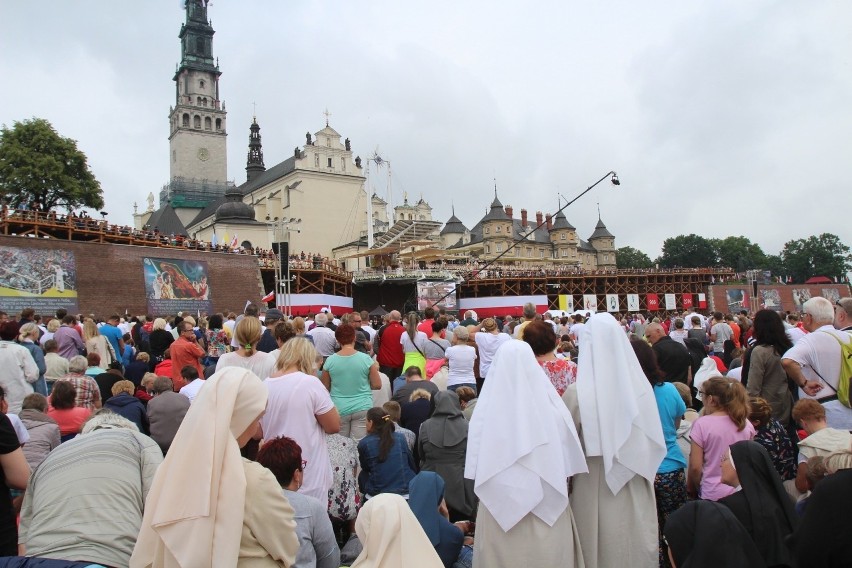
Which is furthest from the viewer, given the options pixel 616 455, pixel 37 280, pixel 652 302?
pixel 652 302

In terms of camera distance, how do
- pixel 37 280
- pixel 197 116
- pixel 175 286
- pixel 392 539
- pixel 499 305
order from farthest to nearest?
pixel 197 116
pixel 499 305
pixel 175 286
pixel 37 280
pixel 392 539

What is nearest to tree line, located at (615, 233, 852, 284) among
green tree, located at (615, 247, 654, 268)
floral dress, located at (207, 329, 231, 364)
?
green tree, located at (615, 247, 654, 268)

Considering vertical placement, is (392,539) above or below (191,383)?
below

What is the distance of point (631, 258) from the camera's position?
394 feet

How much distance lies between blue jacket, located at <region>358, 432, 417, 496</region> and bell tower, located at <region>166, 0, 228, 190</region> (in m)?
76.1

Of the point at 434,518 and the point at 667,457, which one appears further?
the point at 667,457

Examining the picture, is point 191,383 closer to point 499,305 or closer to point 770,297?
point 499,305

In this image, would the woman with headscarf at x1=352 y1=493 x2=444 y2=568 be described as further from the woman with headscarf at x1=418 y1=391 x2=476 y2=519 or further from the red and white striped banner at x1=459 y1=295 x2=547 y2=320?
the red and white striped banner at x1=459 y1=295 x2=547 y2=320

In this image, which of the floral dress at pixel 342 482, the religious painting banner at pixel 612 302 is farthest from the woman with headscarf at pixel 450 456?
the religious painting banner at pixel 612 302

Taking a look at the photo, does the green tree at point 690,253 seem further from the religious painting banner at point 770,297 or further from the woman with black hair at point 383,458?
the woman with black hair at point 383,458

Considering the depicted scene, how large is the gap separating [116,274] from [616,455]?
28790 millimetres

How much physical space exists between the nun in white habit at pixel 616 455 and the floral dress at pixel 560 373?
0.88 meters

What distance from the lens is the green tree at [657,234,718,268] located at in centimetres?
11581

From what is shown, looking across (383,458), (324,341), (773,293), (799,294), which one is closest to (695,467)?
(383,458)
